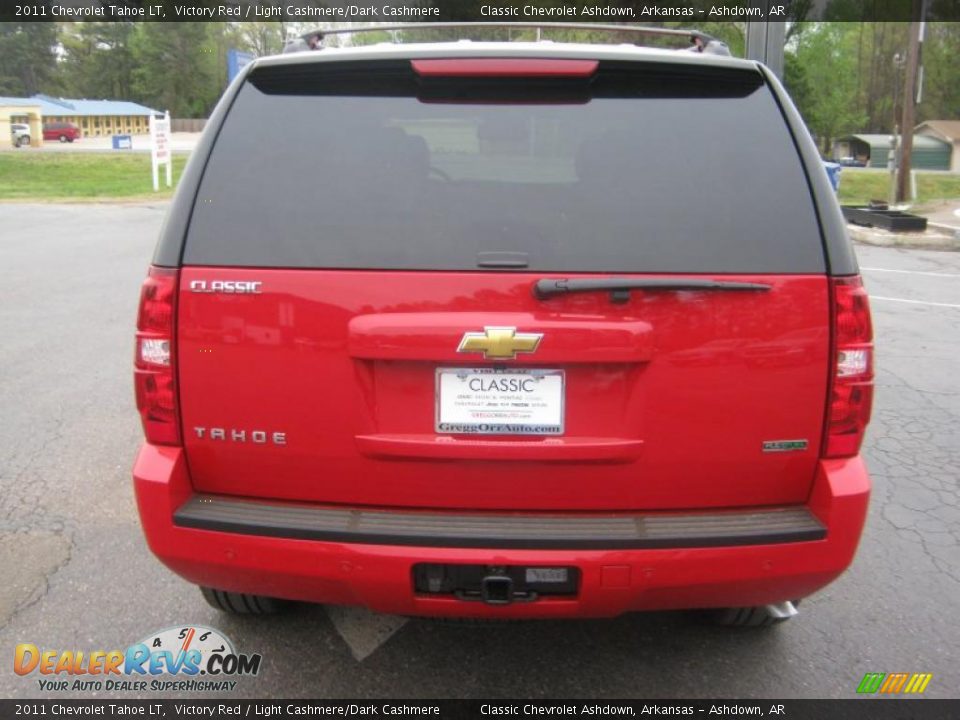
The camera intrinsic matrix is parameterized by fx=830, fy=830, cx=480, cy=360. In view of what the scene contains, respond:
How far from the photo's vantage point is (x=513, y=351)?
219 centimetres

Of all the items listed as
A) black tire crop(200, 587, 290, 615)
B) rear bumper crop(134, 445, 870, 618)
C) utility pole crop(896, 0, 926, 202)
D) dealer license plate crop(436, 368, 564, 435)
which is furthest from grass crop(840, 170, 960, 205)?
dealer license plate crop(436, 368, 564, 435)

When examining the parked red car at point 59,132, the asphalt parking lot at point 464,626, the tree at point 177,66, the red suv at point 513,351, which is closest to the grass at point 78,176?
the asphalt parking lot at point 464,626

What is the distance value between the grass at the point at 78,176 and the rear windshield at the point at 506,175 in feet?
66.8

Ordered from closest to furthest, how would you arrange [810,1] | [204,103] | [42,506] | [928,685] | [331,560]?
1. [331,560]
2. [928,685]
3. [42,506]
4. [810,1]
5. [204,103]

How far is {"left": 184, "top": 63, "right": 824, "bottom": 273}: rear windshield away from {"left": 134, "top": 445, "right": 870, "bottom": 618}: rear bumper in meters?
0.69

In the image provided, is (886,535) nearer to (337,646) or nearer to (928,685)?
(928,685)

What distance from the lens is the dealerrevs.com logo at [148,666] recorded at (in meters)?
2.79

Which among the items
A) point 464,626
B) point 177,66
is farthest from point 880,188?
point 177,66

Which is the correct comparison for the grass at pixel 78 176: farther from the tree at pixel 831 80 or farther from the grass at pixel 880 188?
the tree at pixel 831 80

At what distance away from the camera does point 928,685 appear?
277cm

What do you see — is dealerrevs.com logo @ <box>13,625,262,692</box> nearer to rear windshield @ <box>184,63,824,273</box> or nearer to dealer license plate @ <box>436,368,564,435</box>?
dealer license plate @ <box>436,368,564,435</box>

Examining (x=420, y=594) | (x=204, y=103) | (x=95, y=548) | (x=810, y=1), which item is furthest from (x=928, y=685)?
(x=204, y=103)

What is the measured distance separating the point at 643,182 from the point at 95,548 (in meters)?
2.88

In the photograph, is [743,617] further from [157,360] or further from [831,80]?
[831,80]
